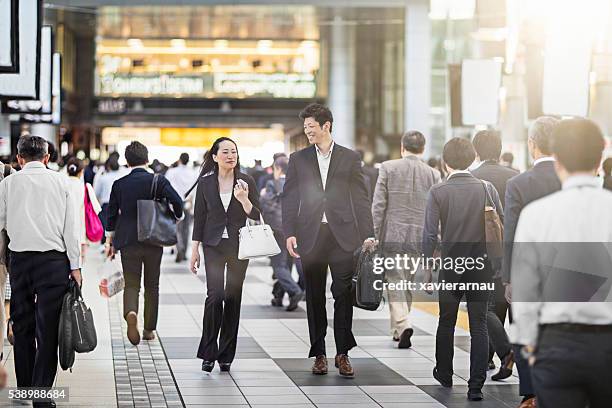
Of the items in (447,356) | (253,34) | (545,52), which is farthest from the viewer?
(253,34)

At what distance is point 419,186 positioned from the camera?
11.7 meters

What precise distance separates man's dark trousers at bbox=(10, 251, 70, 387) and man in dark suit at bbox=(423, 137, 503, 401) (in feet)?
8.44

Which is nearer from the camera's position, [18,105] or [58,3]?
[18,105]

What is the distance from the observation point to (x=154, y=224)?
11297mm

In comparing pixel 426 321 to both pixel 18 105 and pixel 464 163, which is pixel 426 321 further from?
pixel 18 105

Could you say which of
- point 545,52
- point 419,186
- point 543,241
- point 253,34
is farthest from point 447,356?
point 253,34

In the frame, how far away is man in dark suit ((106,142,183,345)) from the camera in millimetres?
11484

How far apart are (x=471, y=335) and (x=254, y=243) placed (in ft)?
6.09

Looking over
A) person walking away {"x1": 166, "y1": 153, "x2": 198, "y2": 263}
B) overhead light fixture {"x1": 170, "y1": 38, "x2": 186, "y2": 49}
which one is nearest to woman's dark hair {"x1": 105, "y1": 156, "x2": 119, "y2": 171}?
person walking away {"x1": 166, "y1": 153, "x2": 198, "y2": 263}

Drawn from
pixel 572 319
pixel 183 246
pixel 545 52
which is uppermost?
pixel 545 52

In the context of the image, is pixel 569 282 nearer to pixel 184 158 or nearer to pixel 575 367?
pixel 575 367

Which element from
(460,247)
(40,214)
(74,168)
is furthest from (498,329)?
(74,168)

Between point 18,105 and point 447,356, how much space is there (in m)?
11.8

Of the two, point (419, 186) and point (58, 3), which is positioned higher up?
point (58, 3)
